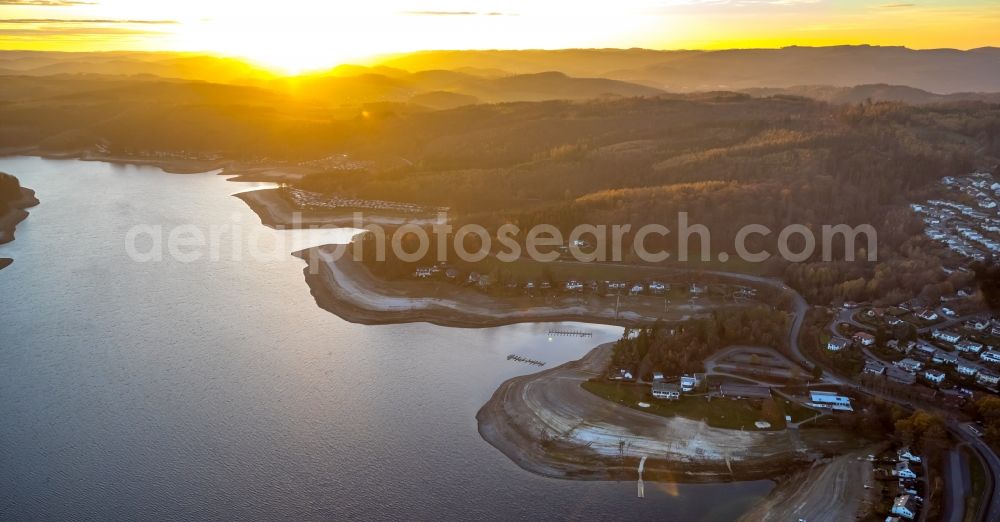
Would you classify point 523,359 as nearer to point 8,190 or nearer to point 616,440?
point 616,440

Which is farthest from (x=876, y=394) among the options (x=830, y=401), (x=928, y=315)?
(x=928, y=315)

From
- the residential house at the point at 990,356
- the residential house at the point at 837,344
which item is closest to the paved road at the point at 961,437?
the residential house at the point at 837,344

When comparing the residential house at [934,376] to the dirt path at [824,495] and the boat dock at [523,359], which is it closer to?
the dirt path at [824,495]

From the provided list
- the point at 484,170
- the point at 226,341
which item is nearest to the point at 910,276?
the point at 226,341

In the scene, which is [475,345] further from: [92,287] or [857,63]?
[857,63]

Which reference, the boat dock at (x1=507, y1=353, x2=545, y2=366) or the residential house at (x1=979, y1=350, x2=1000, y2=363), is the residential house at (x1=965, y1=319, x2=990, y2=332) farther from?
the boat dock at (x1=507, y1=353, x2=545, y2=366)
